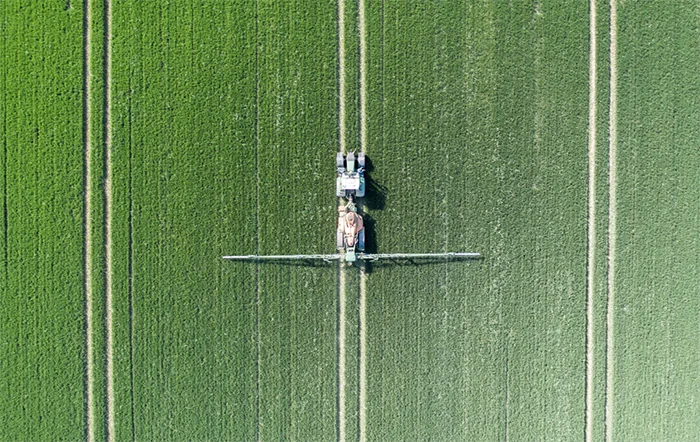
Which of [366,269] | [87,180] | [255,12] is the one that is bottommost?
[366,269]

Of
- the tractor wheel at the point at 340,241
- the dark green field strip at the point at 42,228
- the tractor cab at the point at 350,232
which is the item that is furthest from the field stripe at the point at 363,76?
the dark green field strip at the point at 42,228

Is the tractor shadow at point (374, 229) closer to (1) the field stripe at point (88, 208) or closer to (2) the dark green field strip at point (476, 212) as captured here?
(2) the dark green field strip at point (476, 212)

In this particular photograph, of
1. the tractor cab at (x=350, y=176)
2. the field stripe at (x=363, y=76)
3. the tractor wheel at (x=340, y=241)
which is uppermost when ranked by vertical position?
the field stripe at (x=363, y=76)

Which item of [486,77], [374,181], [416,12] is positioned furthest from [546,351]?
[416,12]

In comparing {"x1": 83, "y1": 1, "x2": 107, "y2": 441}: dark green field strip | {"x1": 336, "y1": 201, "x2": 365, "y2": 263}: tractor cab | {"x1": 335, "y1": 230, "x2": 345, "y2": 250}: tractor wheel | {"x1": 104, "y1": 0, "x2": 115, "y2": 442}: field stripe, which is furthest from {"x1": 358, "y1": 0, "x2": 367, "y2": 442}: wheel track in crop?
{"x1": 83, "y1": 1, "x2": 107, "y2": 441}: dark green field strip

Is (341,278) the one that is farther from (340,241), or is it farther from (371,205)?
(371,205)

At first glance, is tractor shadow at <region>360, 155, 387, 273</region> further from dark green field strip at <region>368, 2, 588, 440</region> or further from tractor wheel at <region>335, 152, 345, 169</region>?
tractor wheel at <region>335, 152, 345, 169</region>

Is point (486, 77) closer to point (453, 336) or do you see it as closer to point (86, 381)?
point (453, 336)
